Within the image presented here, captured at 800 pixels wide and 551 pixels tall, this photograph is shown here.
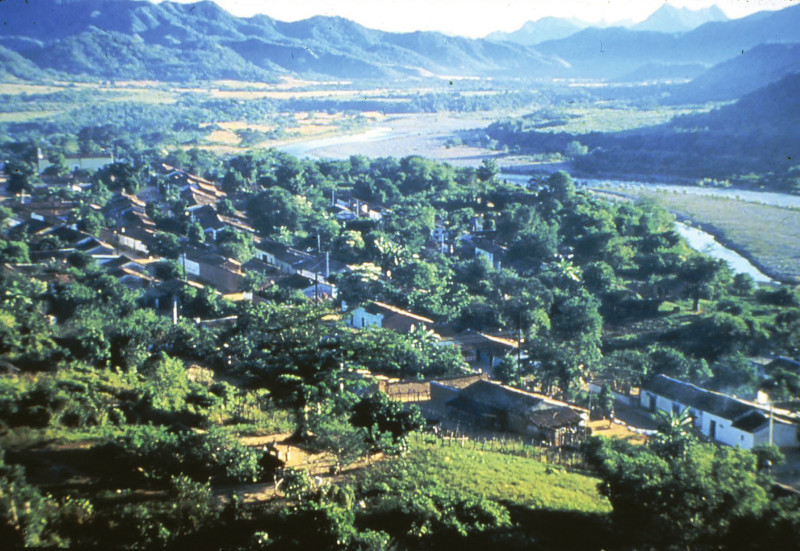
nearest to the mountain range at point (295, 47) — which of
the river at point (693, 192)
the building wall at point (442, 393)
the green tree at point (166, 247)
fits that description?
the river at point (693, 192)

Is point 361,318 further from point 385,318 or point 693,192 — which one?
point 693,192

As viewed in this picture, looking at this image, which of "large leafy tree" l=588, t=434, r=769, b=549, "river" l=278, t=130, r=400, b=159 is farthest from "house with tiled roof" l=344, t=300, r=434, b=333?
"river" l=278, t=130, r=400, b=159

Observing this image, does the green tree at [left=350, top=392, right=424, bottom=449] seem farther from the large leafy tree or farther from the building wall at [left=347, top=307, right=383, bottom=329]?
the building wall at [left=347, top=307, right=383, bottom=329]

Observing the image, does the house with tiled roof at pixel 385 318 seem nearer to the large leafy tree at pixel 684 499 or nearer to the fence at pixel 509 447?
the fence at pixel 509 447

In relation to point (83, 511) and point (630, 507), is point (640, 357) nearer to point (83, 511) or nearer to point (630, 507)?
point (630, 507)

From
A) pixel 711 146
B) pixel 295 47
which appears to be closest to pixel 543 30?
pixel 295 47

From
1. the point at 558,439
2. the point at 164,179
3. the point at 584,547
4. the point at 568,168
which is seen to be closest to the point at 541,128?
the point at 568,168
